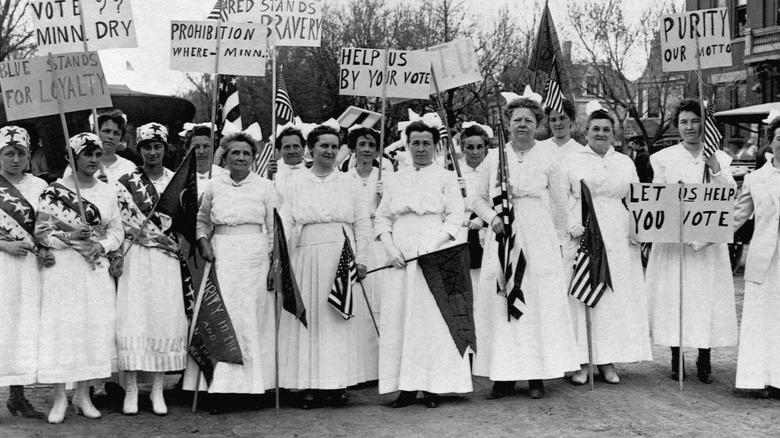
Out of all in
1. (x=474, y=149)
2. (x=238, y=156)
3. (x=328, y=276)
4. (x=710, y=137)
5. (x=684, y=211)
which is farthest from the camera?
(x=474, y=149)

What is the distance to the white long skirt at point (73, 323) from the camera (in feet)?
22.5

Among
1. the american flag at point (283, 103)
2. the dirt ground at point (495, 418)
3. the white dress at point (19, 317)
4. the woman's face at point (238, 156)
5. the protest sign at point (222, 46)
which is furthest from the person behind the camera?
the american flag at point (283, 103)

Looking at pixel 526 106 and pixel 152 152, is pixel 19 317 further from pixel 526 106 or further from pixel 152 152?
pixel 526 106

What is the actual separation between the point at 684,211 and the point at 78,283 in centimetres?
478

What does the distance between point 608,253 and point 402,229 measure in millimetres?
1842

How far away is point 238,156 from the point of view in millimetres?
7352

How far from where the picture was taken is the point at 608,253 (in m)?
8.10

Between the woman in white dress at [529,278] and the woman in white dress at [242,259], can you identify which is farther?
the woman in white dress at [529,278]

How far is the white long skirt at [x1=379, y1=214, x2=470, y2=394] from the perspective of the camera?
7.25 metres

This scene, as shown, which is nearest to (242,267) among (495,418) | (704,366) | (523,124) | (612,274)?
(495,418)

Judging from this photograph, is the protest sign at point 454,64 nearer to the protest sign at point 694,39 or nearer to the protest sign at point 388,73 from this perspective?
the protest sign at point 388,73

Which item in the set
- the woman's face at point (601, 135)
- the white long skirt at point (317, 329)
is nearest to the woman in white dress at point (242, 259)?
the white long skirt at point (317, 329)

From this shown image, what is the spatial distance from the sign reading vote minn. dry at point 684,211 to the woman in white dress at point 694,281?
18 cm

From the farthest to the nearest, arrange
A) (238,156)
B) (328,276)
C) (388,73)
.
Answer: (388,73) → (328,276) → (238,156)
